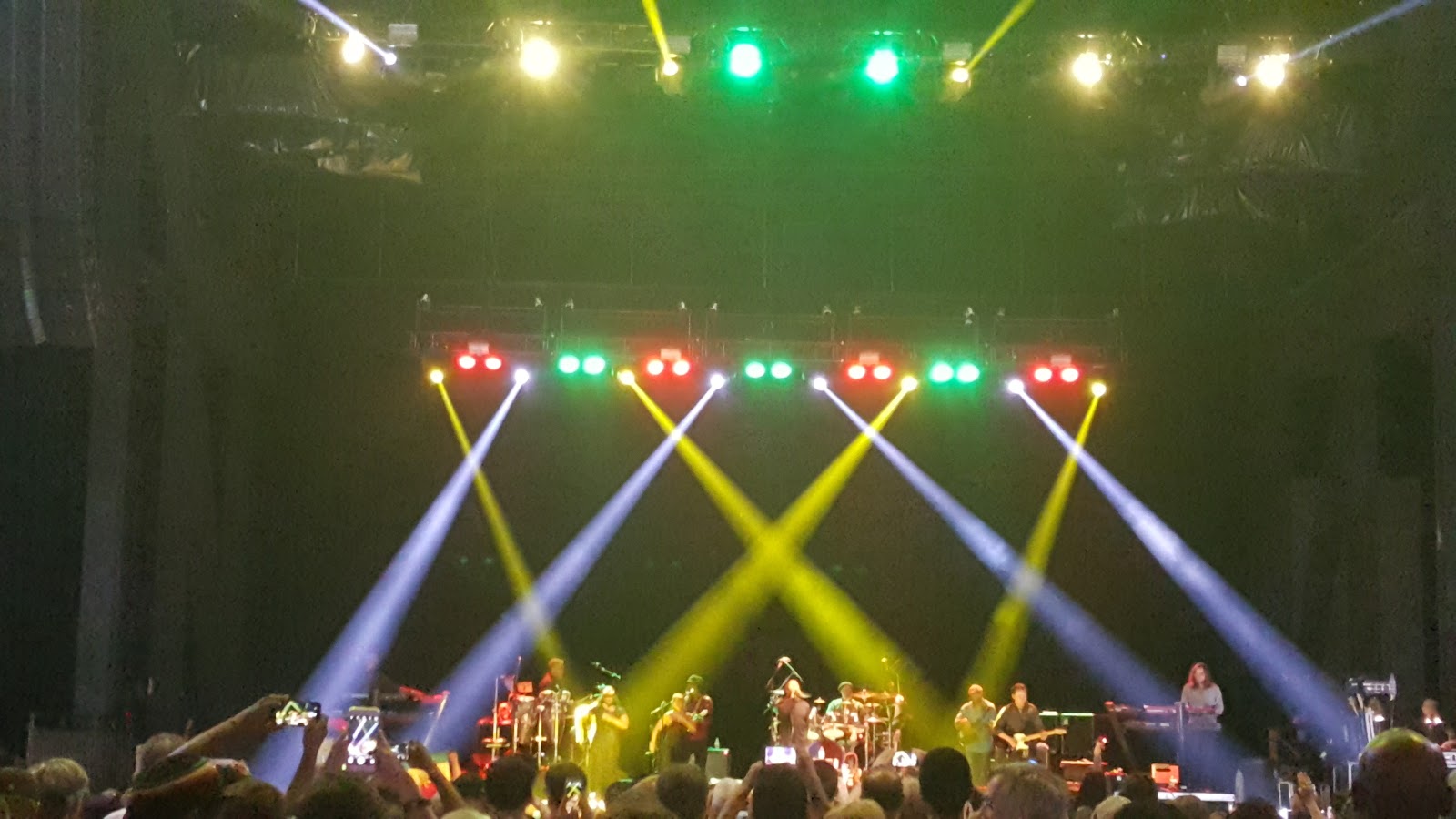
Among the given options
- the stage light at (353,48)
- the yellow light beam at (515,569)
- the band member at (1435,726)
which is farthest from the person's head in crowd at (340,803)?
the yellow light beam at (515,569)

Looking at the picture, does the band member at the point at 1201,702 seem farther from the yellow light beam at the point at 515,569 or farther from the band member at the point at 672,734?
the yellow light beam at the point at 515,569

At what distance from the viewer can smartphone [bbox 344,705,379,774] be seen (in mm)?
8992

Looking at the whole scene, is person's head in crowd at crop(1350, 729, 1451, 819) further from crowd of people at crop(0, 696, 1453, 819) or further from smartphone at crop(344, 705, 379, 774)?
smartphone at crop(344, 705, 379, 774)

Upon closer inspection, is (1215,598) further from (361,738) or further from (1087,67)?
(361,738)

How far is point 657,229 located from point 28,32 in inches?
284

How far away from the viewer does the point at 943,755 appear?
12.6 feet

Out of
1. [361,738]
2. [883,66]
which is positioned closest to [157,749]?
[361,738]

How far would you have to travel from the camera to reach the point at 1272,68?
1070 cm

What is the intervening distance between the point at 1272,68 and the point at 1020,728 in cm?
637

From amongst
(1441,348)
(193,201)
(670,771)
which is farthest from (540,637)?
(670,771)

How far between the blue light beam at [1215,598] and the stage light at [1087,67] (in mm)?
5658

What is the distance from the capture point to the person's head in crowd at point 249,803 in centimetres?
297

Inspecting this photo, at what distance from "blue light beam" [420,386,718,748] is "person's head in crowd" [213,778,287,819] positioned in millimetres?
13128

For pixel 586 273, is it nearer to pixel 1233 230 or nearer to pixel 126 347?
pixel 126 347
